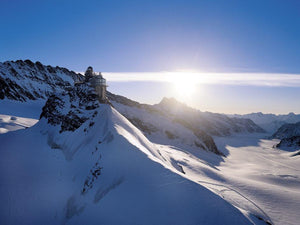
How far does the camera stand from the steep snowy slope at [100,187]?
750 cm

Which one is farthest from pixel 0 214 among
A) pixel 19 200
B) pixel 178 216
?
pixel 178 216

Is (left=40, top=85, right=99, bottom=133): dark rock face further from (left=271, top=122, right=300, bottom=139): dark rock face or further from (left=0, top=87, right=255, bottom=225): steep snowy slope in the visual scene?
(left=271, top=122, right=300, bottom=139): dark rock face

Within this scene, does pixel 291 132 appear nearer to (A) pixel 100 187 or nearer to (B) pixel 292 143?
(B) pixel 292 143

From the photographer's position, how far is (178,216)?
7.13 metres

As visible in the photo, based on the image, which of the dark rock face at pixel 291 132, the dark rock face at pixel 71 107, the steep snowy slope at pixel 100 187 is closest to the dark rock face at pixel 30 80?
the dark rock face at pixel 71 107

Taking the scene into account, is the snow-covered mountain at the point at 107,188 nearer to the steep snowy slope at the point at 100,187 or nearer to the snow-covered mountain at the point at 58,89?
the steep snowy slope at the point at 100,187

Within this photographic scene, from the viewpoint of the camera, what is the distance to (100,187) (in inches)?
384

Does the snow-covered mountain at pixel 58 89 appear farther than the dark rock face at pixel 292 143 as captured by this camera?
No

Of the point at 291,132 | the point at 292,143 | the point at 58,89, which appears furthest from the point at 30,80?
the point at 291,132

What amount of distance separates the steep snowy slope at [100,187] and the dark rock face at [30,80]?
157 feet

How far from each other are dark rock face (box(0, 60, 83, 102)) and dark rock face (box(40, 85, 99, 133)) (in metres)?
36.3

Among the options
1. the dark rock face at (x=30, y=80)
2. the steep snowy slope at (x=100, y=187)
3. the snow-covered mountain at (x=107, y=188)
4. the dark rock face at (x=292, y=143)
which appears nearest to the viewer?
the steep snowy slope at (x=100, y=187)

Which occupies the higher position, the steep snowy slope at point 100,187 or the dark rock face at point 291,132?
the dark rock face at point 291,132

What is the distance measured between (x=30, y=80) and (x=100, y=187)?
81.5 m
